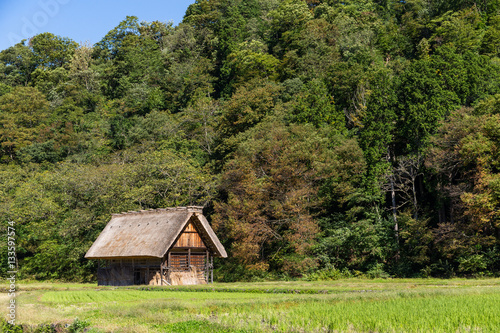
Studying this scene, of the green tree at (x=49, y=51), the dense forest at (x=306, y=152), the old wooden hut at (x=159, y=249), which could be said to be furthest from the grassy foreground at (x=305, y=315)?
the green tree at (x=49, y=51)

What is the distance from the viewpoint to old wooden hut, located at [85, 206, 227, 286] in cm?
3022

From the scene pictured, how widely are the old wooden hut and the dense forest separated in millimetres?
2408

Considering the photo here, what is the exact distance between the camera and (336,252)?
105ft

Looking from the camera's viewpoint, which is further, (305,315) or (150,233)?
(150,233)

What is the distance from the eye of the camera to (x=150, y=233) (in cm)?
3145

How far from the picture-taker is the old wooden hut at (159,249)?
1190 inches

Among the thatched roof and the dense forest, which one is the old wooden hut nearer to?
the thatched roof

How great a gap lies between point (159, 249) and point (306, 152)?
39.1ft

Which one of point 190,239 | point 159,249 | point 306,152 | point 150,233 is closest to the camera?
point 159,249

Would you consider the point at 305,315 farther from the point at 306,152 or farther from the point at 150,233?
the point at 306,152

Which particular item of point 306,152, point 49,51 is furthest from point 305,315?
point 49,51

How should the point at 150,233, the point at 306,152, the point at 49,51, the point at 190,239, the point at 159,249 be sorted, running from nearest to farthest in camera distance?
the point at 159,249
the point at 190,239
the point at 150,233
the point at 306,152
the point at 49,51

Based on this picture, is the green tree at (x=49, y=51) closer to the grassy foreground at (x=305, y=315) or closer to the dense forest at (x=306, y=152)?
the dense forest at (x=306, y=152)

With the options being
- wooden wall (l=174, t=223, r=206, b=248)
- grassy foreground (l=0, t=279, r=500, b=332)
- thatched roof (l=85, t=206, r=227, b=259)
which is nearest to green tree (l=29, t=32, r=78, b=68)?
thatched roof (l=85, t=206, r=227, b=259)
